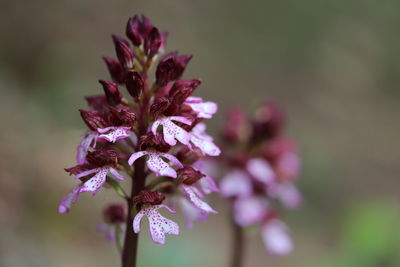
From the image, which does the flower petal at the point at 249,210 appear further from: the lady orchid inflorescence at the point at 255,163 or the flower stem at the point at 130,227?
the flower stem at the point at 130,227

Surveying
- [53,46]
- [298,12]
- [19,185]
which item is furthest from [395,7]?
[19,185]

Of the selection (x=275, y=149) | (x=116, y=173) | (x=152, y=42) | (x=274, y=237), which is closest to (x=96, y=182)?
(x=116, y=173)

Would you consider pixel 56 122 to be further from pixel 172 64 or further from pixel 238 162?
pixel 172 64

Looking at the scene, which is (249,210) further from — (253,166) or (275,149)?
(275,149)

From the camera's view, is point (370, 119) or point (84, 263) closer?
point (84, 263)

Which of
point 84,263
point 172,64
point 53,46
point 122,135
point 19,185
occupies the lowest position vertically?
point 84,263

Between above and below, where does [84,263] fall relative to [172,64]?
below
